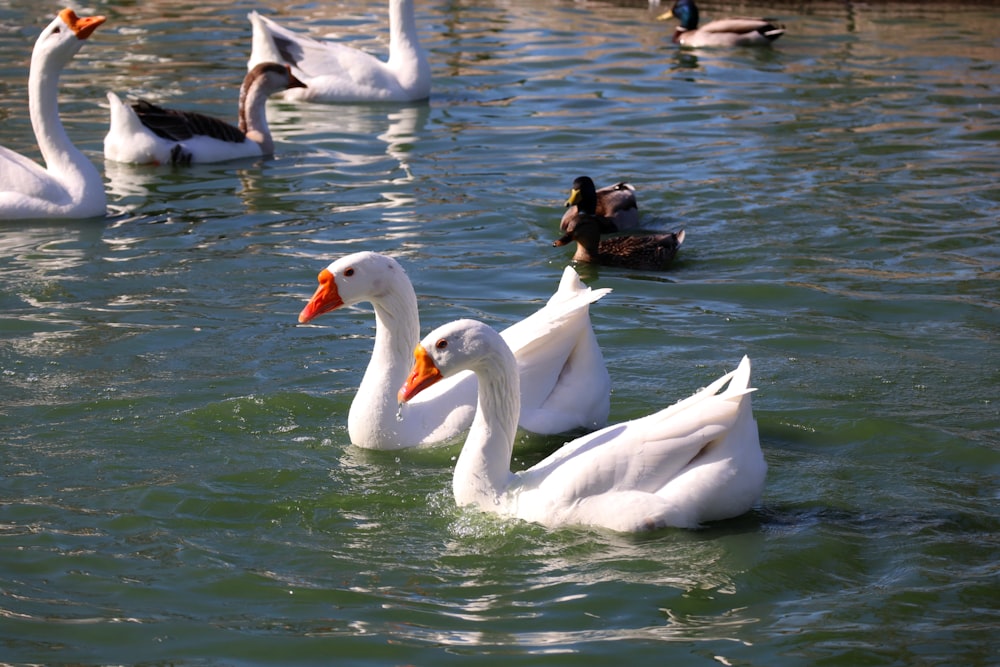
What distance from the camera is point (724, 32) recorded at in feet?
61.9

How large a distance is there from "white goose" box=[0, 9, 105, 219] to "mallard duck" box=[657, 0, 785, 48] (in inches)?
388

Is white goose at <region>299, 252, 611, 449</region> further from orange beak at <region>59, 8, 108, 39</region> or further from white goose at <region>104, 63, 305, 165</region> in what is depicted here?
white goose at <region>104, 63, 305, 165</region>

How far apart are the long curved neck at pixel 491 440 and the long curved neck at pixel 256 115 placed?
26.2ft

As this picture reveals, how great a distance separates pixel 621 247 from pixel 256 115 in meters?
4.89

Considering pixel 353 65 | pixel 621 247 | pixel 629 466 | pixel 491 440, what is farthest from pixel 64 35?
pixel 629 466

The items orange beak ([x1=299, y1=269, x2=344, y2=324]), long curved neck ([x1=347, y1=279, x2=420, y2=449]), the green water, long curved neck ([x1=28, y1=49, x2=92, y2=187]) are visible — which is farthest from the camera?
long curved neck ([x1=28, y1=49, x2=92, y2=187])

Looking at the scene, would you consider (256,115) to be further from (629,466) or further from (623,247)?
(629,466)

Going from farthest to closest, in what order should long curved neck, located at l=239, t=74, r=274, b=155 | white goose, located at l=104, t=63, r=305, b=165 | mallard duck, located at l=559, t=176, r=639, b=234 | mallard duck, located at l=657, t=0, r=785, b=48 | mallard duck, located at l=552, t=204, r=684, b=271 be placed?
mallard duck, located at l=657, t=0, r=785, b=48 → long curved neck, located at l=239, t=74, r=274, b=155 → white goose, located at l=104, t=63, r=305, b=165 → mallard duck, located at l=559, t=176, r=639, b=234 → mallard duck, located at l=552, t=204, r=684, b=271

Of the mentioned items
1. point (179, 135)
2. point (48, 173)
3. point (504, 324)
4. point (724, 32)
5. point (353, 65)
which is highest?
point (724, 32)

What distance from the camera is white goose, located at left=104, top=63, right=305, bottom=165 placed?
517 inches

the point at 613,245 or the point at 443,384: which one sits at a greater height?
the point at 613,245

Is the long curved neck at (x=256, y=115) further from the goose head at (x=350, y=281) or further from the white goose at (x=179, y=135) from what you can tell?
the goose head at (x=350, y=281)

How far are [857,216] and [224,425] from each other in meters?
6.10

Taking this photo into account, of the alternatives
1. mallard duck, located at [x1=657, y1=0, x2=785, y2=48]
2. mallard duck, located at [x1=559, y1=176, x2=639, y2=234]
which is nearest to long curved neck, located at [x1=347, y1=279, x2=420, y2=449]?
mallard duck, located at [x1=559, y1=176, x2=639, y2=234]
